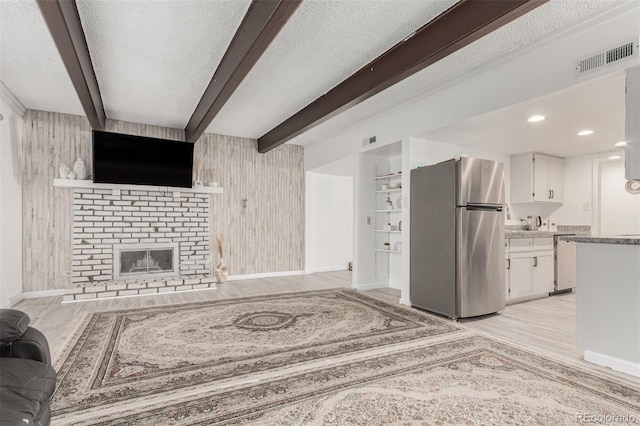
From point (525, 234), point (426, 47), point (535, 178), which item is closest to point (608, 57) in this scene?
point (426, 47)

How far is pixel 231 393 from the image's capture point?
6.64 ft

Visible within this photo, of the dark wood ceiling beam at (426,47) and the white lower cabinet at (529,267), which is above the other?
the dark wood ceiling beam at (426,47)

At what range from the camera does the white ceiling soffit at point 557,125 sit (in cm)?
282

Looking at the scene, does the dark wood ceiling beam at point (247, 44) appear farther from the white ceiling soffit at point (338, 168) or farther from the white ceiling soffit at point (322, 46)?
the white ceiling soffit at point (338, 168)

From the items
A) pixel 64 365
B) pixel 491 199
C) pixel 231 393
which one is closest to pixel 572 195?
pixel 491 199

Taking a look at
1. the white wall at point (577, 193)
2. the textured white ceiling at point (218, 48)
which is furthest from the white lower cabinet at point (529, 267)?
the textured white ceiling at point (218, 48)

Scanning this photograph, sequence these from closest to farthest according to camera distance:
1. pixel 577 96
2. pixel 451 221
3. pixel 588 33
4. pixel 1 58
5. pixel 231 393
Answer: pixel 231 393 → pixel 588 33 → pixel 577 96 → pixel 1 58 → pixel 451 221

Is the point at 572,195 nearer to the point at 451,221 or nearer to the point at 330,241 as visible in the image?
the point at 451,221

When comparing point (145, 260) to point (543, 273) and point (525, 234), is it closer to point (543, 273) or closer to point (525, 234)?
point (525, 234)

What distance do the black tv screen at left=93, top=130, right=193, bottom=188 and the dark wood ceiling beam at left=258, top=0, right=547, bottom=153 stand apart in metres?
2.55

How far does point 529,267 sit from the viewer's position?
451cm

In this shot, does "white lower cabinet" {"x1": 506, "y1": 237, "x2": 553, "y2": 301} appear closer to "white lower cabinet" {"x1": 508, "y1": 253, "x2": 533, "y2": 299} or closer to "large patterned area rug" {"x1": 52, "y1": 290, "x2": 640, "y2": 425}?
"white lower cabinet" {"x1": 508, "y1": 253, "x2": 533, "y2": 299}

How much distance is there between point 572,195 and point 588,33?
3.57 metres

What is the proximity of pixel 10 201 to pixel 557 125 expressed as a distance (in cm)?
679
